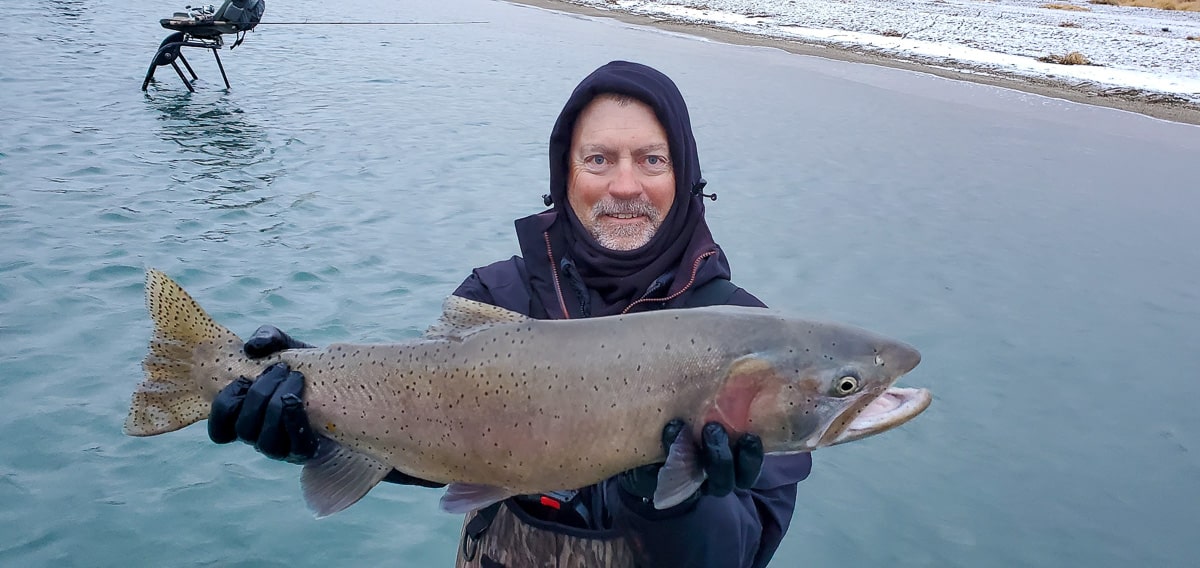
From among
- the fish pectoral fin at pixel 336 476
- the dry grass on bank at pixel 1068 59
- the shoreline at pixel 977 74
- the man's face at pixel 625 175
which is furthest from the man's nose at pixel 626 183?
the dry grass on bank at pixel 1068 59

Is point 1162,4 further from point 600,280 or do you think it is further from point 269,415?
point 269,415

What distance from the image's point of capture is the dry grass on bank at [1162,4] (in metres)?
47.0

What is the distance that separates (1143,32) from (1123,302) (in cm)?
2642

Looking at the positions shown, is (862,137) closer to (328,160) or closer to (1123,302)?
(1123,302)

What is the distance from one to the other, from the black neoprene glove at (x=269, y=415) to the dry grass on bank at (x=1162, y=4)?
185 feet


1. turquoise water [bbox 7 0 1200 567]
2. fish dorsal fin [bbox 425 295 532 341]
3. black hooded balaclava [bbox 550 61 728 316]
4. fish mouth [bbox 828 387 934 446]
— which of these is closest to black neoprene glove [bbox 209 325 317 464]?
fish dorsal fin [bbox 425 295 532 341]

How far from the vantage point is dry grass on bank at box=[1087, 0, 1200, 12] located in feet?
154

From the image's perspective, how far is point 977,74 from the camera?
21.9 metres

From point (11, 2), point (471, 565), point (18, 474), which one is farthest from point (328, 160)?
point (11, 2)

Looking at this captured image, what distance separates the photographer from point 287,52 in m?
21.2

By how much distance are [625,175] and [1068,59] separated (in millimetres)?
23810

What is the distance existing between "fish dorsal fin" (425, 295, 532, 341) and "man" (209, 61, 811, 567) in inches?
16.3

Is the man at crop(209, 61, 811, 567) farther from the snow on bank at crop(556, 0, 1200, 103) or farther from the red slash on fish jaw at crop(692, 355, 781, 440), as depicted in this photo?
the snow on bank at crop(556, 0, 1200, 103)

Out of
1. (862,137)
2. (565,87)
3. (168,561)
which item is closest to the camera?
(168,561)
